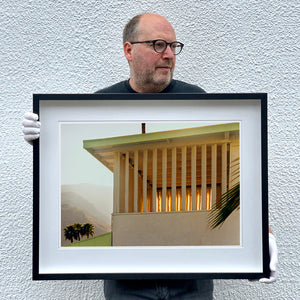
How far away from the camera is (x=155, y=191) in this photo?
89cm

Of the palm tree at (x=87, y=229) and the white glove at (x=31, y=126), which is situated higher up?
the white glove at (x=31, y=126)

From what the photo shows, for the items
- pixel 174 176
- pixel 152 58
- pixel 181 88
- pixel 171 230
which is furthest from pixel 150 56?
pixel 171 230

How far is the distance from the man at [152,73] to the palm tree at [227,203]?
123 mm

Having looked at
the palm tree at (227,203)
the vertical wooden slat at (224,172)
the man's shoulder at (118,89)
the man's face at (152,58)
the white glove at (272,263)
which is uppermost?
the man's face at (152,58)

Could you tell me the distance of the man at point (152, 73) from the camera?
937mm

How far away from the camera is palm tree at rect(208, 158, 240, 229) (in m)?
0.89

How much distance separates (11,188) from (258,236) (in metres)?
0.77

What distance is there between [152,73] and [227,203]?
0.34 metres

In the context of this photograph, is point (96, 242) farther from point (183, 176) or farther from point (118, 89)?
point (118, 89)

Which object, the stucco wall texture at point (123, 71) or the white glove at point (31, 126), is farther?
the stucco wall texture at point (123, 71)

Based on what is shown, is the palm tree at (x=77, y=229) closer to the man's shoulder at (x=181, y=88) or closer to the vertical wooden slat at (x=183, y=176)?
the vertical wooden slat at (x=183, y=176)

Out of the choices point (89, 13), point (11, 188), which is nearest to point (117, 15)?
point (89, 13)

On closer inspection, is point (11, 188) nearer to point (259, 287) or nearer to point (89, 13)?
point (89, 13)

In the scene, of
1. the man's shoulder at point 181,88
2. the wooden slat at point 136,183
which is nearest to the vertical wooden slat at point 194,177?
the wooden slat at point 136,183
